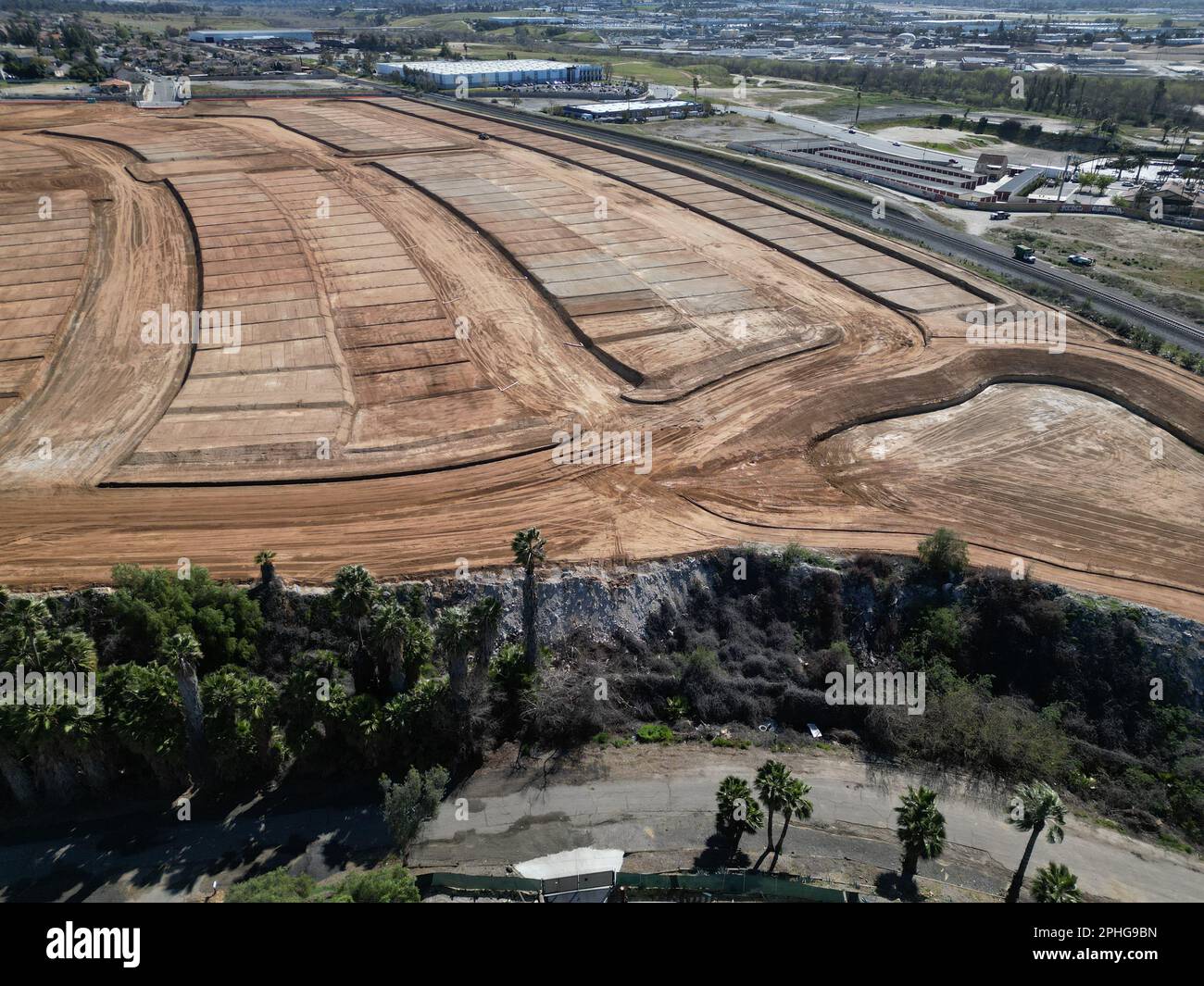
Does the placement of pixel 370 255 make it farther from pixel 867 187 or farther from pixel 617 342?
pixel 867 187

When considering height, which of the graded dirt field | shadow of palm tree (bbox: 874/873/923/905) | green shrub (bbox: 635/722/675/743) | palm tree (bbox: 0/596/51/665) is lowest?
shadow of palm tree (bbox: 874/873/923/905)

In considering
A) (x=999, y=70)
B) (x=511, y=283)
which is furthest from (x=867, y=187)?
(x=999, y=70)

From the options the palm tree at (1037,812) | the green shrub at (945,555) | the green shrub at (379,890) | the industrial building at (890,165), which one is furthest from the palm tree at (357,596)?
the industrial building at (890,165)

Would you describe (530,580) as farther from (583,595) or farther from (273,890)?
(273,890)

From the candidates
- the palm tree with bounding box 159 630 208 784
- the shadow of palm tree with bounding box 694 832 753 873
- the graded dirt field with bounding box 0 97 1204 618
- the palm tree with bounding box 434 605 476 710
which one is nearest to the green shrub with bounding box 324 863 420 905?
the palm tree with bounding box 434 605 476 710

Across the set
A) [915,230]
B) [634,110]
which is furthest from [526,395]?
[634,110]

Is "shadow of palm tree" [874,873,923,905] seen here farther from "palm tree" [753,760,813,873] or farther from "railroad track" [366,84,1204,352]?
"railroad track" [366,84,1204,352]

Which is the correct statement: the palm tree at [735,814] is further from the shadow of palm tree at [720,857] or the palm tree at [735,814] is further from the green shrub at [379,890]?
the green shrub at [379,890]
